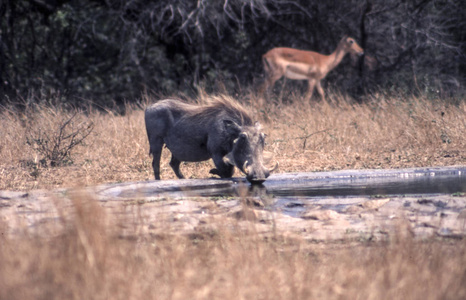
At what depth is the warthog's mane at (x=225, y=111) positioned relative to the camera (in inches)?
237

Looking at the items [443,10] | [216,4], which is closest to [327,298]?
[216,4]

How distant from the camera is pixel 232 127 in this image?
5.92 metres

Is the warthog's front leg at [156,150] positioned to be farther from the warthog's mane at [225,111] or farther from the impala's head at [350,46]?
the impala's head at [350,46]

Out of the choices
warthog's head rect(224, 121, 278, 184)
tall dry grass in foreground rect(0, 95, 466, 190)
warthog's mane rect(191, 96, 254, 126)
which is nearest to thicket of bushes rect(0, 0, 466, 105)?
tall dry grass in foreground rect(0, 95, 466, 190)

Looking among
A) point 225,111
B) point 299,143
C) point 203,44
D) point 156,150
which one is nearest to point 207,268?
point 225,111

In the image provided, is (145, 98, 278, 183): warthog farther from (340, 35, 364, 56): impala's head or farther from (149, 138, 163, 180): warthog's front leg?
(340, 35, 364, 56): impala's head

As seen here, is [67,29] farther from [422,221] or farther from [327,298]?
[327,298]

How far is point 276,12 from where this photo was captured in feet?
47.0

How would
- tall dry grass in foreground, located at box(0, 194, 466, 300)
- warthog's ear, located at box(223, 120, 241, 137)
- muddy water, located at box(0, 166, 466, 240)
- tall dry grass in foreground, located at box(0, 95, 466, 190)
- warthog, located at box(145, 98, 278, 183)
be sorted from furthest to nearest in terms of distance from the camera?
tall dry grass in foreground, located at box(0, 95, 466, 190)
warthog's ear, located at box(223, 120, 241, 137)
warthog, located at box(145, 98, 278, 183)
muddy water, located at box(0, 166, 466, 240)
tall dry grass in foreground, located at box(0, 194, 466, 300)

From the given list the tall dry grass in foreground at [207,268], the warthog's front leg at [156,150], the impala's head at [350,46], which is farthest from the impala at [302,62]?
the tall dry grass in foreground at [207,268]

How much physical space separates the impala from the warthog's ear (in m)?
7.52

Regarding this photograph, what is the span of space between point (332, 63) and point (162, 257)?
11.8 m

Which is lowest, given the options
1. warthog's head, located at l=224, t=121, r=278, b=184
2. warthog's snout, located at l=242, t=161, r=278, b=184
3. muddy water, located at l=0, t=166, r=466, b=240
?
muddy water, located at l=0, t=166, r=466, b=240

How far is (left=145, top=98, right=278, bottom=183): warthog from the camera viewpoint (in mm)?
5781
